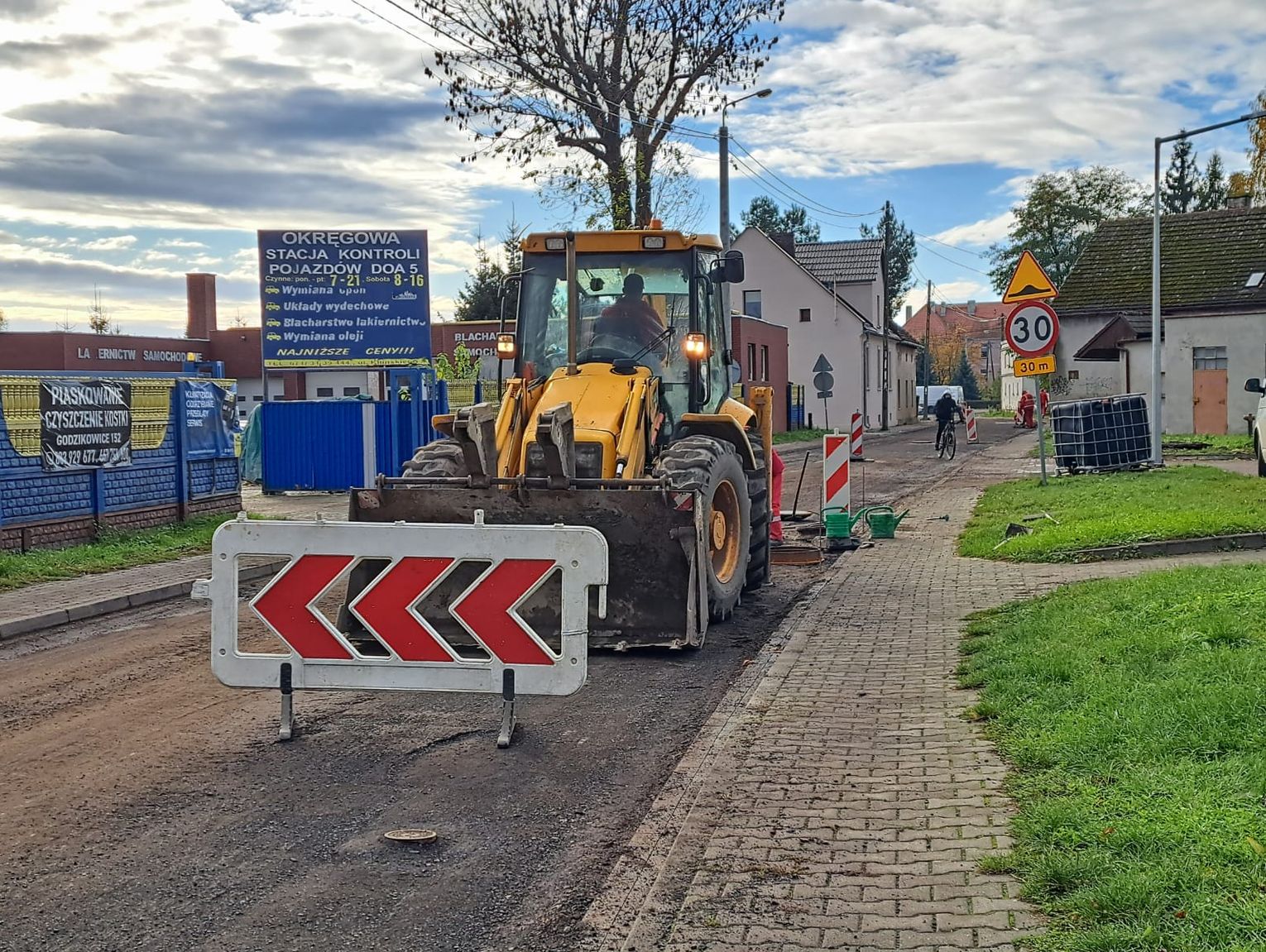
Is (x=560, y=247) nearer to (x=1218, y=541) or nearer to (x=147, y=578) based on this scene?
(x=147, y=578)

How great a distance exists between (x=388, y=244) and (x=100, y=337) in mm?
39907

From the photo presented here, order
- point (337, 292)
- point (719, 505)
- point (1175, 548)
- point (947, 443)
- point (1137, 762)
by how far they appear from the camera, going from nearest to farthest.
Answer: point (1137, 762), point (719, 505), point (1175, 548), point (337, 292), point (947, 443)

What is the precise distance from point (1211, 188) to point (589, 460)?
85.2m

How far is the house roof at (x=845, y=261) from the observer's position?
231ft

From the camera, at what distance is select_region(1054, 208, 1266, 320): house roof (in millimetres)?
41406

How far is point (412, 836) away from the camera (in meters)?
5.06

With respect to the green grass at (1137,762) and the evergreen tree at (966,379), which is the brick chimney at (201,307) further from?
the evergreen tree at (966,379)

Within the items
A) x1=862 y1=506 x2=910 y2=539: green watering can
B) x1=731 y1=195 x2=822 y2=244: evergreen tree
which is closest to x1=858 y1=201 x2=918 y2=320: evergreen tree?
x1=731 y1=195 x2=822 y2=244: evergreen tree

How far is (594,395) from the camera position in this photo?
33.1 feet

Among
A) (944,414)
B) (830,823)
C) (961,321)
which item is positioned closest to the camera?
(830,823)

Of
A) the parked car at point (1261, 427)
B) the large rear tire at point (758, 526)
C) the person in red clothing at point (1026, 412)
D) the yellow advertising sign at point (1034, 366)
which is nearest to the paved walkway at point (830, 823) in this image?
the large rear tire at point (758, 526)

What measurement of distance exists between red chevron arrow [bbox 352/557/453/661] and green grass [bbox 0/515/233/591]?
24.9ft

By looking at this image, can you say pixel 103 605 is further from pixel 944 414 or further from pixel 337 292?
pixel 944 414

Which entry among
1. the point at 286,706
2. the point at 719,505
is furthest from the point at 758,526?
the point at 286,706
